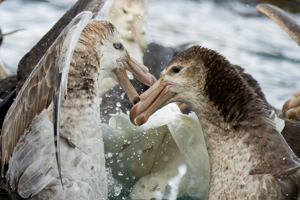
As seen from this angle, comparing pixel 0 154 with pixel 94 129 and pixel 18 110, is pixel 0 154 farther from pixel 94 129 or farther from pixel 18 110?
pixel 94 129

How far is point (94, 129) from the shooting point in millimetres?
2148

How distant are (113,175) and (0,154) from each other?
71 centimetres

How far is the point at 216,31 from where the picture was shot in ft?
22.0

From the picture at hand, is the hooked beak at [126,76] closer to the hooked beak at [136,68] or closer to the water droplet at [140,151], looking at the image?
the hooked beak at [136,68]

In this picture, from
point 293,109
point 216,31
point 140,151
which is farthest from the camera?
point 216,31

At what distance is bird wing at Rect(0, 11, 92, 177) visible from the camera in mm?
1690

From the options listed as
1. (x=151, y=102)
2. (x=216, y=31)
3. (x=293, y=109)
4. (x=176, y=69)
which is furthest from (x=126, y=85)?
(x=216, y=31)

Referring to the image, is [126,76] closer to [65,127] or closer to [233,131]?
[65,127]

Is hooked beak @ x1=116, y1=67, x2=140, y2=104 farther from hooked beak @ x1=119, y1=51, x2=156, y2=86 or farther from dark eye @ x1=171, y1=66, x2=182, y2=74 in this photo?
dark eye @ x1=171, y1=66, x2=182, y2=74

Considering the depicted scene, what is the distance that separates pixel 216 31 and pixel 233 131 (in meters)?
4.87

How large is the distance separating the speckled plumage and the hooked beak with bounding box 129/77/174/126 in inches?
0.5

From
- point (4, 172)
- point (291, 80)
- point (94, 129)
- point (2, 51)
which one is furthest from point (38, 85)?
point (291, 80)

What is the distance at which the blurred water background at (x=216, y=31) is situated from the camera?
549 cm

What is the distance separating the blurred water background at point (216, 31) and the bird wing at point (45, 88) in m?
2.90
